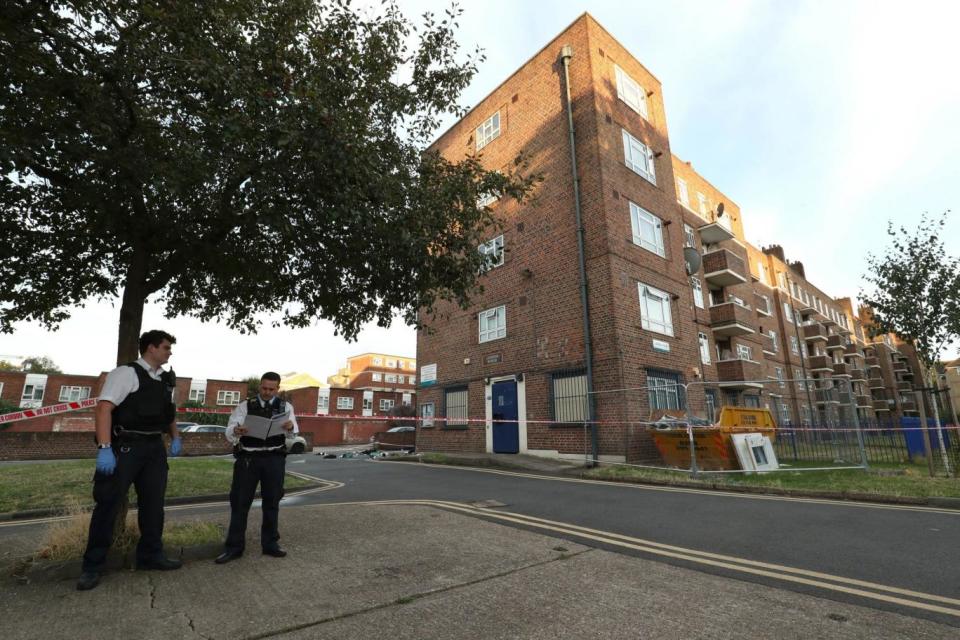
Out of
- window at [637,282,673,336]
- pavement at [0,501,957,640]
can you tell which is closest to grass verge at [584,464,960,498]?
window at [637,282,673,336]

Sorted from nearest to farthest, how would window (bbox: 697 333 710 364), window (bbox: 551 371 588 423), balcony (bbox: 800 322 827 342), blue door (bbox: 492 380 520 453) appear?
window (bbox: 551 371 588 423)
blue door (bbox: 492 380 520 453)
window (bbox: 697 333 710 364)
balcony (bbox: 800 322 827 342)

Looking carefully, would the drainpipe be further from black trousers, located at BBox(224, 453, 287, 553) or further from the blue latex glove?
the blue latex glove

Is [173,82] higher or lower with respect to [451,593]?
higher

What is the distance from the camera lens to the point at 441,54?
22.3 ft

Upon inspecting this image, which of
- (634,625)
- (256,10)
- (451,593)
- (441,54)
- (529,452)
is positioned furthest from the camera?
(529,452)

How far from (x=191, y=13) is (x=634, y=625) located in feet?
21.4

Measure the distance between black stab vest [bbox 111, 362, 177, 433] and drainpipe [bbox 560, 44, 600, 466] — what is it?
36.4 ft

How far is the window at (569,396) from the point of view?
14906 mm

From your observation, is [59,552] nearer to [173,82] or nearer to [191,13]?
[173,82]

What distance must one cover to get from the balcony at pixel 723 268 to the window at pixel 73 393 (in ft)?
173

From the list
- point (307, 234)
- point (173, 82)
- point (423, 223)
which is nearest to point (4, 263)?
point (173, 82)

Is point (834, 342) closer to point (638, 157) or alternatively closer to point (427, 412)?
point (638, 157)

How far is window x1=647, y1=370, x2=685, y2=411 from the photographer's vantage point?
15211 mm

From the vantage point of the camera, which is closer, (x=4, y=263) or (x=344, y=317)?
(x=4, y=263)
